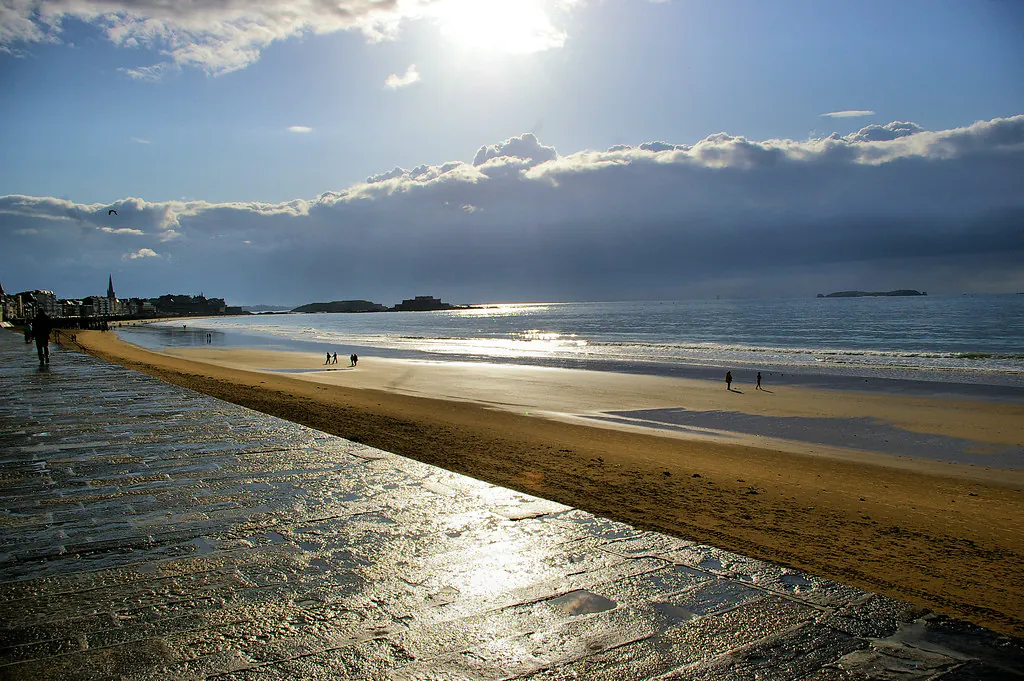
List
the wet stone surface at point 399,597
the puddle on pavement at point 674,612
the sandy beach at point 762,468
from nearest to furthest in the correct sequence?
the wet stone surface at point 399,597 → the puddle on pavement at point 674,612 → the sandy beach at point 762,468

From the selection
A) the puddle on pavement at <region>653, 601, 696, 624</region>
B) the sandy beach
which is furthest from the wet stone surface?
the sandy beach

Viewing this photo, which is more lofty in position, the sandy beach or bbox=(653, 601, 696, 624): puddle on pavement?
bbox=(653, 601, 696, 624): puddle on pavement

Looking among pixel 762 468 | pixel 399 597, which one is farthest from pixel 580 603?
pixel 762 468

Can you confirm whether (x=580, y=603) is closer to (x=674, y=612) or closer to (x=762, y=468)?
(x=674, y=612)

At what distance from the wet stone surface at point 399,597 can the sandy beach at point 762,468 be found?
184 centimetres

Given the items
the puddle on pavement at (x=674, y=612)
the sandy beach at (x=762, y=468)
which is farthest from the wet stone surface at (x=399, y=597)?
the sandy beach at (x=762, y=468)

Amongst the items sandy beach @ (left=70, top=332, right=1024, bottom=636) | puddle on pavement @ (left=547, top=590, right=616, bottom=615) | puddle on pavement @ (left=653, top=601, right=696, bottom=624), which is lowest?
sandy beach @ (left=70, top=332, right=1024, bottom=636)

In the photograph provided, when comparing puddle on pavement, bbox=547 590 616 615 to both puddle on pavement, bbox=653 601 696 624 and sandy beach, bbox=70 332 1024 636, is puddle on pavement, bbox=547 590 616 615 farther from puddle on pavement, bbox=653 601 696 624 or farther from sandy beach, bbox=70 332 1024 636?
sandy beach, bbox=70 332 1024 636

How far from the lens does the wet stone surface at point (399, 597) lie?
2.45 metres

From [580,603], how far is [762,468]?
313 inches

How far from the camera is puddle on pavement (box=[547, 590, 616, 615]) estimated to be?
2891mm

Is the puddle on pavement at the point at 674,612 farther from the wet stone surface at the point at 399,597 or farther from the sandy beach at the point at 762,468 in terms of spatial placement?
the sandy beach at the point at 762,468

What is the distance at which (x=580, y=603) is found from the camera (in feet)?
9.70

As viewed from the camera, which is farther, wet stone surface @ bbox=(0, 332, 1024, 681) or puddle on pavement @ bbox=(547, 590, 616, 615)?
puddle on pavement @ bbox=(547, 590, 616, 615)
